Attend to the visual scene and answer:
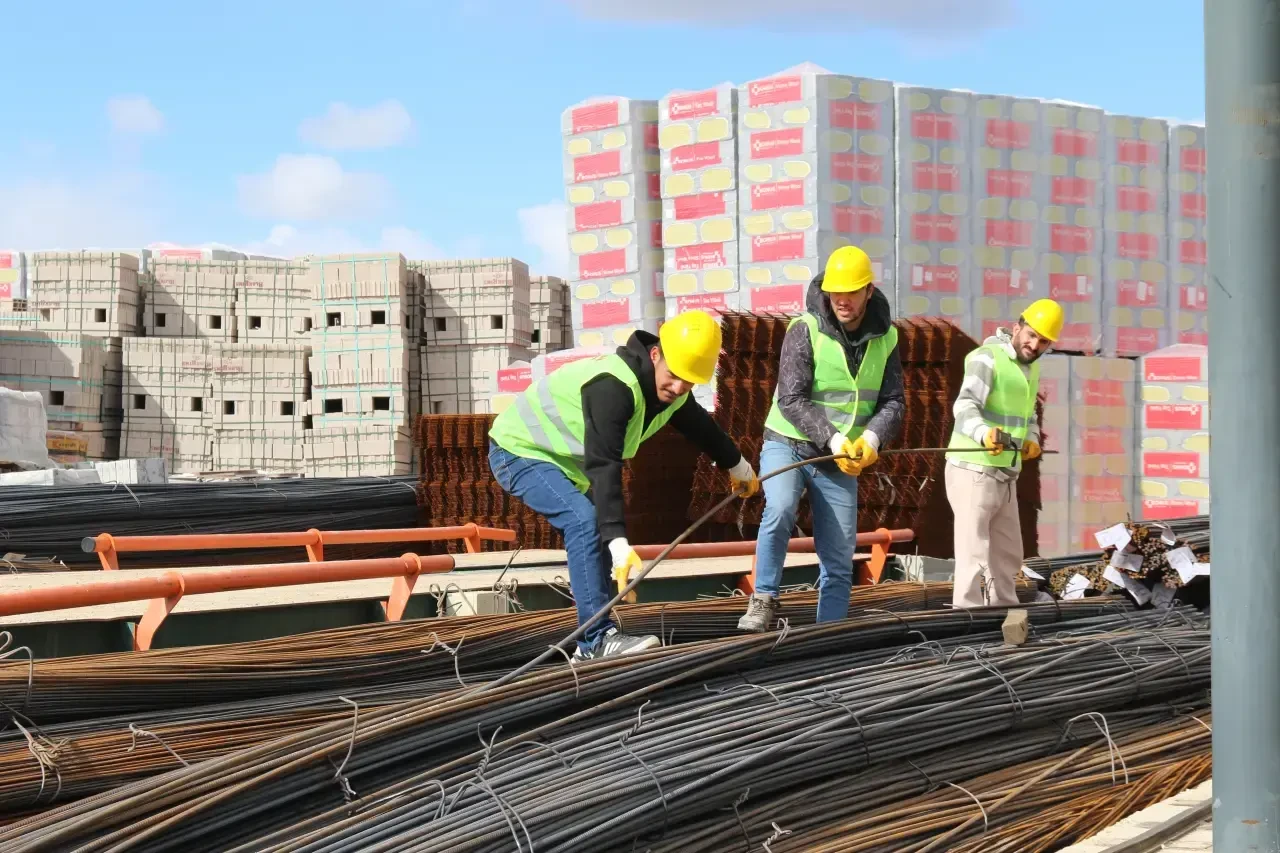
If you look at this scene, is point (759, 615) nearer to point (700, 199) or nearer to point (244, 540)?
point (244, 540)

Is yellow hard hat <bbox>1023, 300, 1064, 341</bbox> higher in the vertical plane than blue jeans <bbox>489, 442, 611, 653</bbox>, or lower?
higher

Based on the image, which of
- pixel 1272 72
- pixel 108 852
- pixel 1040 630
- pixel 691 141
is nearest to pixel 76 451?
pixel 691 141

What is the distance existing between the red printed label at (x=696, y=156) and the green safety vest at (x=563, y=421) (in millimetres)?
6629

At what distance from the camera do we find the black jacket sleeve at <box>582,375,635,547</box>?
4641mm

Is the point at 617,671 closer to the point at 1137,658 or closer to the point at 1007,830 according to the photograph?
the point at 1007,830

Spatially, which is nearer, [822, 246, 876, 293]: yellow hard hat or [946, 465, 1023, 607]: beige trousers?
[822, 246, 876, 293]: yellow hard hat

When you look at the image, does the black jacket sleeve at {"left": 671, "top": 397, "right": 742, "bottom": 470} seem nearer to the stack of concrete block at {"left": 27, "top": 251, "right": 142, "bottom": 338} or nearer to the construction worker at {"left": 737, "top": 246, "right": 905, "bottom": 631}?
the construction worker at {"left": 737, "top": 246, "right": 905, "bottom": 631}

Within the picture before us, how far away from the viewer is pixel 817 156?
36.0 ft

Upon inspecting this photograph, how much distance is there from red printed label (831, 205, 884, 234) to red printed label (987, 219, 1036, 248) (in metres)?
1.08

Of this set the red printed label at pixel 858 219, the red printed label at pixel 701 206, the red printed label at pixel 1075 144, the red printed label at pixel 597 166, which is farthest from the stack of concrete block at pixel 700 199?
the red printed label at pixel 1075 144

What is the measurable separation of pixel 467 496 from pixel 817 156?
3606 millimetres

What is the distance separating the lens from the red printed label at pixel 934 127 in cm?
1127

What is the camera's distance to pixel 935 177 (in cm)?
1137

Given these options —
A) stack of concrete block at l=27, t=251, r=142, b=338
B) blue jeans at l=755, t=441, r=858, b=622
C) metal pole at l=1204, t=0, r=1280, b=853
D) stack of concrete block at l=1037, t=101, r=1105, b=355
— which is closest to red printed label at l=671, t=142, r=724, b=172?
stack of concrete block at l=1037, t=101, r=1105, b=355
